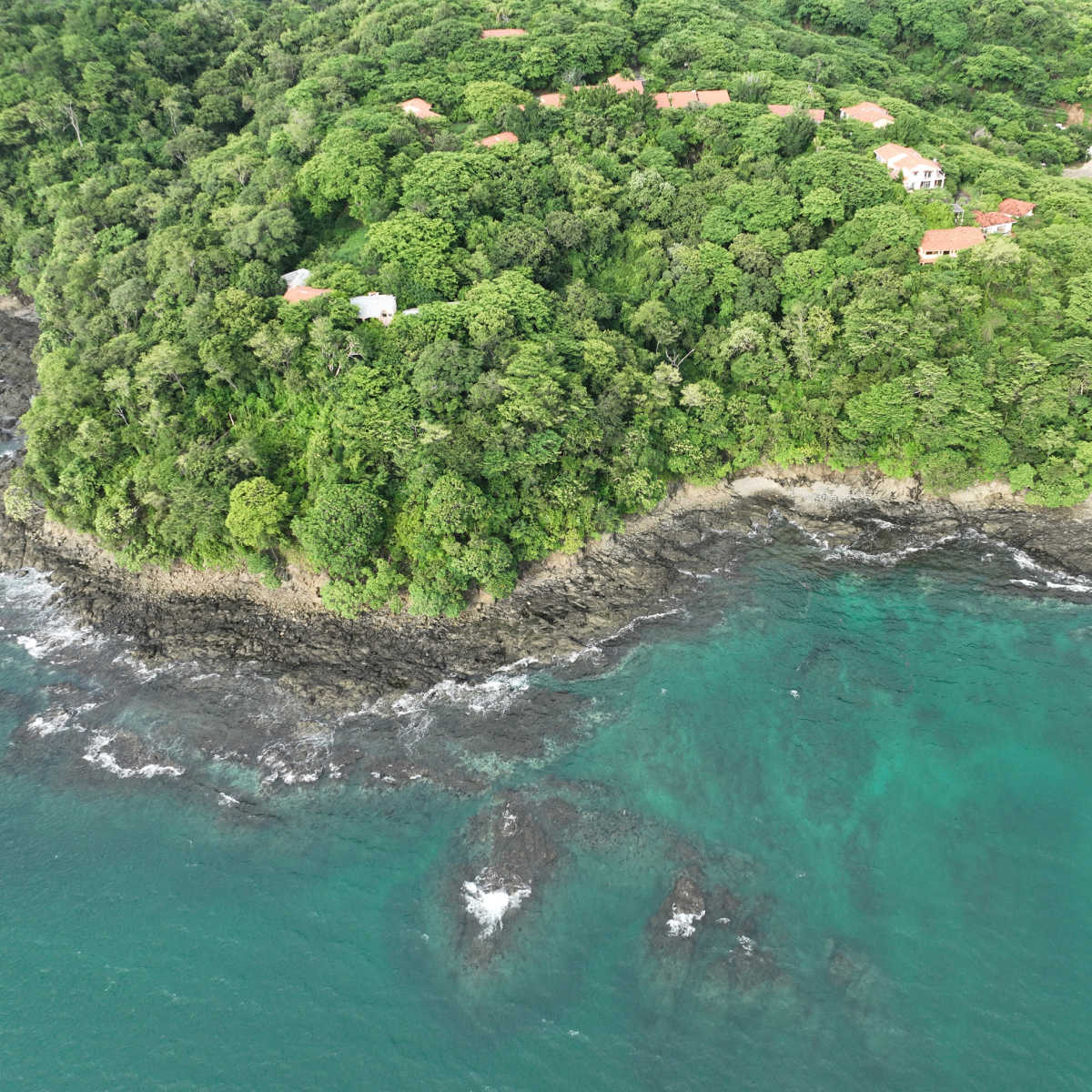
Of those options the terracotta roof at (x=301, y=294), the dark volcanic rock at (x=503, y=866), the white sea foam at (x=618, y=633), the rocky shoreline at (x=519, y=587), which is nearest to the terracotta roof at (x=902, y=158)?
the rocky shoreline at (x=519, y=587)

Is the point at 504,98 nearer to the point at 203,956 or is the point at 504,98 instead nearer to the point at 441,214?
the point at 441,214

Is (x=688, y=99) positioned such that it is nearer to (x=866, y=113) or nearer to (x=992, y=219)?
(x=866, y=113)

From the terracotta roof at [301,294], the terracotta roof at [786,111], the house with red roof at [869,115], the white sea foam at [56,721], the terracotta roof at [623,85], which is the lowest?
the white sea foam at [56,721]

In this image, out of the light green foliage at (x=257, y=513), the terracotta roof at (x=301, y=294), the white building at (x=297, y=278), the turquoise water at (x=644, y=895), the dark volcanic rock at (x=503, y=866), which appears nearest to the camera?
the turquoise water at (x=644, y=895)

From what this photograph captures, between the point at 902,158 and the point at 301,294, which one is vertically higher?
the point at 902,158

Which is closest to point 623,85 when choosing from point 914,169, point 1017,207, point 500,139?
point 500,139

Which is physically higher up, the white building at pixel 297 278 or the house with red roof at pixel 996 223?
the white building at pixel 297 278

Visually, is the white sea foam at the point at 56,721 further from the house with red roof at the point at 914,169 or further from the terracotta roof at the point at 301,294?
the house with red roof at the point at 914,169
